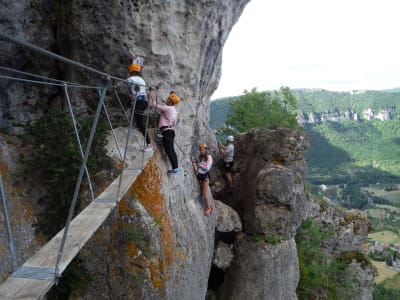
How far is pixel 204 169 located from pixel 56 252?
7650 millimetres

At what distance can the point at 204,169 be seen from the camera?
11.0 metres

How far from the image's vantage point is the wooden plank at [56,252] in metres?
2.82

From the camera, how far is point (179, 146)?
10344mm

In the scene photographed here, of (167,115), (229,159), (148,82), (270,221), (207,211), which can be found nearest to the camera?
(167,115)

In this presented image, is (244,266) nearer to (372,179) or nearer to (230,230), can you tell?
(230,230)

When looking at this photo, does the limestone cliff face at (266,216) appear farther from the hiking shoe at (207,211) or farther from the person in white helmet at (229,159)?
the hiking shoe at (207,211)

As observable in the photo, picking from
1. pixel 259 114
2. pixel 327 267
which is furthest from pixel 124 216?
pixel 259 114

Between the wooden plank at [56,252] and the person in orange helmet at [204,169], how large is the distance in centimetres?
548

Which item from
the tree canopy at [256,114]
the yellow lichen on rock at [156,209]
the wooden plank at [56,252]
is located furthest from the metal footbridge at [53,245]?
the tree canopy at [256,114]

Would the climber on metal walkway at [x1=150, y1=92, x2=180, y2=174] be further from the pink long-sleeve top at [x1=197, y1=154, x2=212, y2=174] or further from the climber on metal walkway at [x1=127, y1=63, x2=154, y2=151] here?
the pink long-sleeve top at [x1=197, y1=154, x2=212, y2=174]

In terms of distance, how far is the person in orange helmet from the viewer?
11.0m

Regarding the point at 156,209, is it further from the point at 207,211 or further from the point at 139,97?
the point at 207,211

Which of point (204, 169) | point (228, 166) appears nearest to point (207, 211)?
point (204, 169)

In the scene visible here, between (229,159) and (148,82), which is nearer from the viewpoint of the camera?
(148,82)
